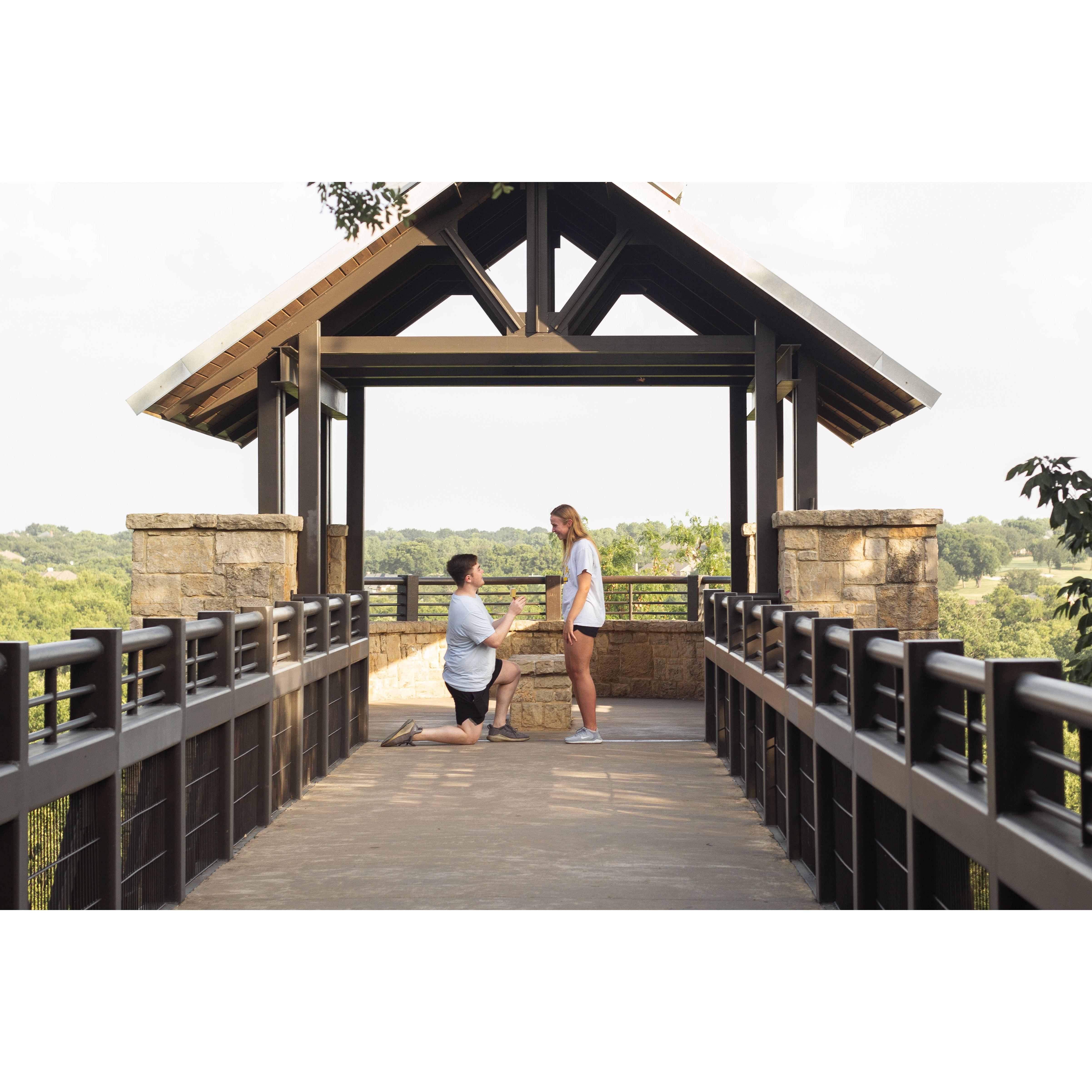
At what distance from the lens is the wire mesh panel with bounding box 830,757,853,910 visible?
138 inches

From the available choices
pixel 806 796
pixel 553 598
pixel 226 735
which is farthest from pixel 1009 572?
pixel 226 735

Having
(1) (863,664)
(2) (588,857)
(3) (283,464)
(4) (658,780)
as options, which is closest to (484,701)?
(4) (658,780)

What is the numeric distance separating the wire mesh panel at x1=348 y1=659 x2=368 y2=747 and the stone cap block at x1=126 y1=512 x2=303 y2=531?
130 cm

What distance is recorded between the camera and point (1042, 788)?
206 cm

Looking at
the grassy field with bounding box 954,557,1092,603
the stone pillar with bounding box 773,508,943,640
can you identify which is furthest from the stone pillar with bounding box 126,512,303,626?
the grassy field with bounding box 954,557,1092,603

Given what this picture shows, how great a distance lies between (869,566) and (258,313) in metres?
4.77

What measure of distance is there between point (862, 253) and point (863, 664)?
300 feet

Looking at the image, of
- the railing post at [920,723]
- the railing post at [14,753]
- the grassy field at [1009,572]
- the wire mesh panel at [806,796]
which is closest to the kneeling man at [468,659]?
the wire mesh panel at [806,796]

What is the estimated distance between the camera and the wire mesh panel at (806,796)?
4.13m

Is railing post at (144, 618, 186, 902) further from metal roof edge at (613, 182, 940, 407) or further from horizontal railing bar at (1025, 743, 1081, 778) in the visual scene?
metal roof edge at (613, 182, 940, 407)

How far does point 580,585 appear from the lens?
7348 mm

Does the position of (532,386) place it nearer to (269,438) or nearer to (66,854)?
(269,438)

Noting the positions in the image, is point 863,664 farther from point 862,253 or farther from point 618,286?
point 862,253

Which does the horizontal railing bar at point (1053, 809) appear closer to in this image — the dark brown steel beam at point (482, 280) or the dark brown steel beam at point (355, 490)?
the dark brown steel beam at point (482, 280)
